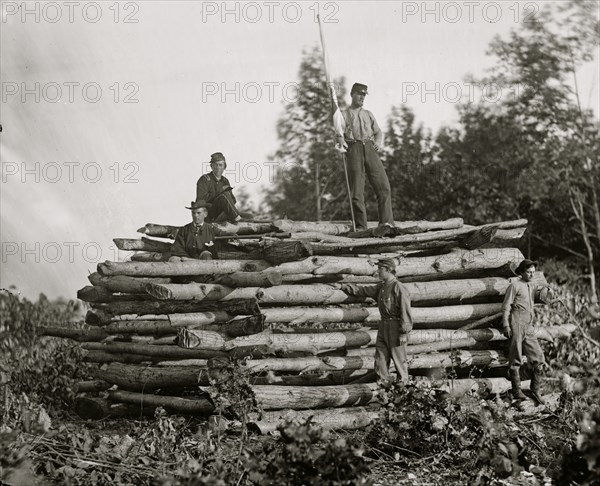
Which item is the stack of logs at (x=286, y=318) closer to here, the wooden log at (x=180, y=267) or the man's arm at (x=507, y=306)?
the wooden log at (x=180, y=267)

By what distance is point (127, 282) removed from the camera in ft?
32.4

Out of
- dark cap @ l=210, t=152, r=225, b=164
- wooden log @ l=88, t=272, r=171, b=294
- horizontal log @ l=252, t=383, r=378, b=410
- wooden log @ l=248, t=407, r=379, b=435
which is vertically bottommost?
wooden log @ l=248, t=407, r=379, b=435

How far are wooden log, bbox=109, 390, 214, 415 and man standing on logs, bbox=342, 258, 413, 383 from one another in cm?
205

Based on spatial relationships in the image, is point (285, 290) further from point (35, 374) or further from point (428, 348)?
point (35, 374)

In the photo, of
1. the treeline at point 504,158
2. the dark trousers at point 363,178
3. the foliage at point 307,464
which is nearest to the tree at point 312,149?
the treeline at point 504,158

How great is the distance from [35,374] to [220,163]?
13.7ft

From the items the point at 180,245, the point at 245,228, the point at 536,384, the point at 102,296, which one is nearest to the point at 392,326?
the point at 536,384

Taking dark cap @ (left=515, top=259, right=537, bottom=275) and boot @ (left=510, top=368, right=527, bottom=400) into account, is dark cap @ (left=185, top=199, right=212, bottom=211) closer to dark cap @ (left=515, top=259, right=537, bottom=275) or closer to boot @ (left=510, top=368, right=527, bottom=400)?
dark cap @ (left=515, top=259, right=537, bottom=275)

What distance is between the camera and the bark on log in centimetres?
932

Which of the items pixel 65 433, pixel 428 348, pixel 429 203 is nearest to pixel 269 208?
pixel 429 203

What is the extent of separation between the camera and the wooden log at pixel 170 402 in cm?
933

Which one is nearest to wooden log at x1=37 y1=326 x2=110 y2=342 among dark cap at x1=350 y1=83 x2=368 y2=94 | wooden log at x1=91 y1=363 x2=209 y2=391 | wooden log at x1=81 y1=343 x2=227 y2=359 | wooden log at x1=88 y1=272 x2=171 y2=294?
wooden log at x1=81 y1=343 x2=227 y2=359

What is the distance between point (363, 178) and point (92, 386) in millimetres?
4963

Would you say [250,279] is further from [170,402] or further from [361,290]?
[170,402]
